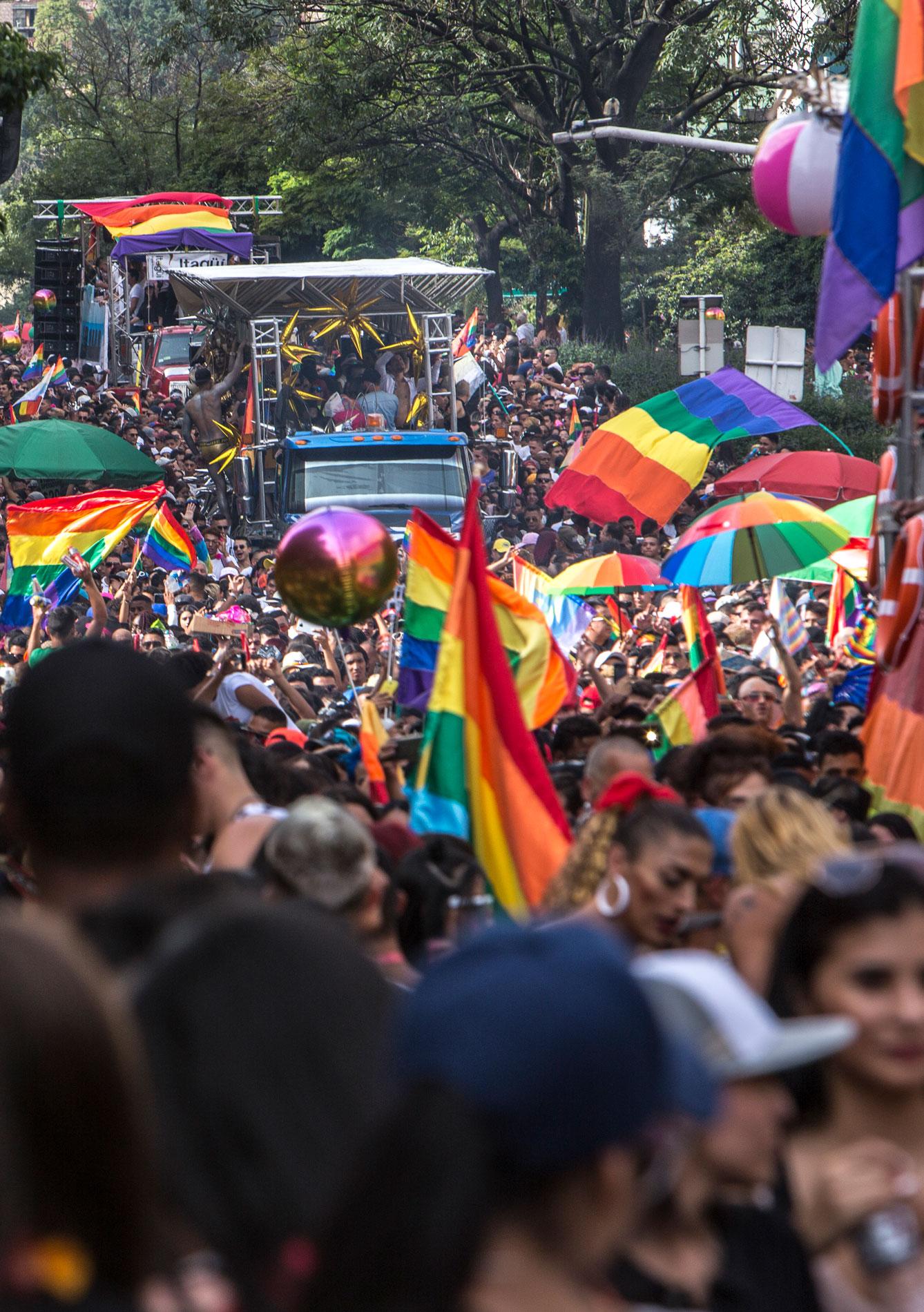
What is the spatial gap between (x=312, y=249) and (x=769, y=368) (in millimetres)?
23914

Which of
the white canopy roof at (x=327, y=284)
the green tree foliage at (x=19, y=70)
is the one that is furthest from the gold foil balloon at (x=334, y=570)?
the white canopy roof at (x=327, y=284)

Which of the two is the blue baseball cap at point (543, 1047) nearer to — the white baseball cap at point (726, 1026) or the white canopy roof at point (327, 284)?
the white baseball cap at point (726, 1026)

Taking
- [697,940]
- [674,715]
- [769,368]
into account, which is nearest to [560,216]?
[769,368]

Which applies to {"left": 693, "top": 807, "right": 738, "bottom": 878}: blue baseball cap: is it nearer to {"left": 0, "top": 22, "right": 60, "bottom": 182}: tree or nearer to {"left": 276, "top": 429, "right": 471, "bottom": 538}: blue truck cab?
{"left": 0, "top": 22, "right": 60, "bottom": 182}: tree

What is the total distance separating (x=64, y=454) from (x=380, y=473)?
2.87 metres

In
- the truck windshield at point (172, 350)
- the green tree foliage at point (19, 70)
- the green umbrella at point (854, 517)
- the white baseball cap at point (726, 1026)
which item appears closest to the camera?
the white baseball cap at point (726, 1026)

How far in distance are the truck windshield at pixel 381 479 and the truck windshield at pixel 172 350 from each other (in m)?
15.8

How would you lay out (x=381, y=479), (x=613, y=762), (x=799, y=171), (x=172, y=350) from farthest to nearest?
(x=172, y=350) → (x=381, y=479) → (x=799, y=171) → (x=613, y=762)

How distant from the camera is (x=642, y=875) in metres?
3.97

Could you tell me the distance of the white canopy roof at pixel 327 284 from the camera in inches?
922

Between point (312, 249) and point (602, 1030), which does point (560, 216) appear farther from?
point (602, 1030)

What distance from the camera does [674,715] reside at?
348 inches

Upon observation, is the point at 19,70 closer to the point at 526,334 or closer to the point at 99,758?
the point at 99,758

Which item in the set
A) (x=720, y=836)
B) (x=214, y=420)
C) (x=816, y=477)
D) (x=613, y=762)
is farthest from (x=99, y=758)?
(x=214, y=420)
